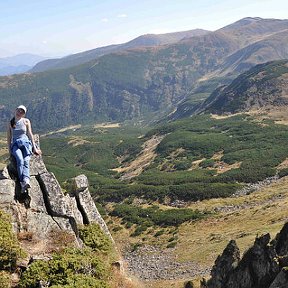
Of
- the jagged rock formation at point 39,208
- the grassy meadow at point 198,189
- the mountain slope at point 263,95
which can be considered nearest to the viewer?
the jagged rock formation at point 39,208

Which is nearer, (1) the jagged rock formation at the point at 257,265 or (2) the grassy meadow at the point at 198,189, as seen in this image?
(1) the jagged rock formation at the point at 257,265

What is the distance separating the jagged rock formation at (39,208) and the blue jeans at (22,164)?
0.49m

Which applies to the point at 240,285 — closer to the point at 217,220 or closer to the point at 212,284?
the point at 212,284

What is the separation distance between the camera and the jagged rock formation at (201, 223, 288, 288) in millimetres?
24969

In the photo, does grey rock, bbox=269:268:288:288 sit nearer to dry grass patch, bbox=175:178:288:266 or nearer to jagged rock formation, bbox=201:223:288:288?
jagged rock formation, bbox=201:223:288:288

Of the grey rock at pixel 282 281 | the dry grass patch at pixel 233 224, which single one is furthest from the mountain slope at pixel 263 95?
the grey rock at pixel 282 281

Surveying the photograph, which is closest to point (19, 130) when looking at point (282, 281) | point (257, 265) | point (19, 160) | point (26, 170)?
point (19, 160)

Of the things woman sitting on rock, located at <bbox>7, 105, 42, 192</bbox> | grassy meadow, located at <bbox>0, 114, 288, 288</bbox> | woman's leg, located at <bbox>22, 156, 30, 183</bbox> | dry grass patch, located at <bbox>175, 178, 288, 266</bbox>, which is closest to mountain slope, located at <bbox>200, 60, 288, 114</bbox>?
grassy meadow, located at <bbox>0, 114, 288, 288</bbox>

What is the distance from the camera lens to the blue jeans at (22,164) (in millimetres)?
14821

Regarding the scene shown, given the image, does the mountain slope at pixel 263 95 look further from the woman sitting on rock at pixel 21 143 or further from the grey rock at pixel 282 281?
the woman sitting on rock at pixel 21 143

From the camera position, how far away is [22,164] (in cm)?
1495

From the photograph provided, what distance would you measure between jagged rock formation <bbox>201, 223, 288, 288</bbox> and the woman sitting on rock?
1604cm

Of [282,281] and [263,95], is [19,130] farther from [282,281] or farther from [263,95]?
[263,95]

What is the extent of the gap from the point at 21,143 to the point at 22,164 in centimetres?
98
